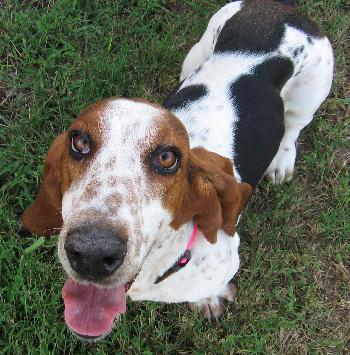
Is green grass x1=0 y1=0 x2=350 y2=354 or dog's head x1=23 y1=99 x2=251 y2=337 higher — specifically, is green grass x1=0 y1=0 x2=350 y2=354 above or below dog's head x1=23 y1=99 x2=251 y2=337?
below

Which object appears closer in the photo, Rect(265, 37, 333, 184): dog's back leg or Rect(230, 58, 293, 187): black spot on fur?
Rect(230, 58, 293, 187): black spot on fur

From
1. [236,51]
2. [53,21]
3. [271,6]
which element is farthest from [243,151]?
[53,21]

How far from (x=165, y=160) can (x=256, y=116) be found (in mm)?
1624

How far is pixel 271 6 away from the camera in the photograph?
5.27m

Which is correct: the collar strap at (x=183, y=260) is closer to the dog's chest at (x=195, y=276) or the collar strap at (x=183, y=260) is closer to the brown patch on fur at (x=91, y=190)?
the dog's chest at (x=195, y=276)

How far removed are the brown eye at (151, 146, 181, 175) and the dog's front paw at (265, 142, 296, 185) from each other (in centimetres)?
257

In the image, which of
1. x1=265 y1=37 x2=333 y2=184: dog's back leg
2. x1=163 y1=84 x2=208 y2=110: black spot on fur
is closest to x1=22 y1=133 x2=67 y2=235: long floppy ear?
x1=163 y1=84 x2=208 y2=110: black spot on fur

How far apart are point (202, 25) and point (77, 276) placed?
4021mm

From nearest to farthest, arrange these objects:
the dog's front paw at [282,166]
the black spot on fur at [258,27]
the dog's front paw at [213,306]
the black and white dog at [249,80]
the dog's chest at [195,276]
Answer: the dog's chest at [195,276], the black and white dog at [249,80], the black spot on fur at [258,27], the dog's front paw at [213,306], the dog's front paw at [282,166]

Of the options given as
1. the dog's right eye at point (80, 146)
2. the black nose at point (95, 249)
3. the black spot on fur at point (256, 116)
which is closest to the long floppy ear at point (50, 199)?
the dog's right eye at point (80, 146)

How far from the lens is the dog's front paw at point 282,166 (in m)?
5.92

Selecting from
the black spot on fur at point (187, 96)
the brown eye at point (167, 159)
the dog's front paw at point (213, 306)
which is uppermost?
the brown eye at point (167, 159)

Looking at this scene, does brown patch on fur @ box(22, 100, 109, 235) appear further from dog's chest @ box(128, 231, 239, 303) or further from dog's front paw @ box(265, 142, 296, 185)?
dog's front paw @ box(265, 142, 296, 185)

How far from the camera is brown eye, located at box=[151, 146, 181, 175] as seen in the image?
3.40 m
